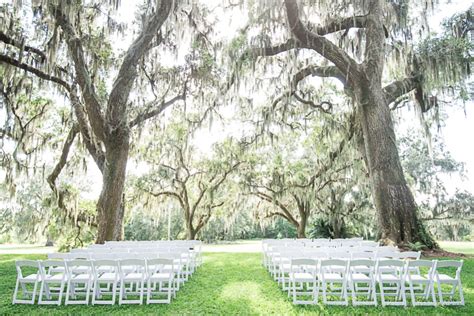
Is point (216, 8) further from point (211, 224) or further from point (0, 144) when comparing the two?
point (211, 224)

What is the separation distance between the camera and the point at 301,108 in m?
15.2

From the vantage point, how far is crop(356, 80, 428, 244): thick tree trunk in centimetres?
820

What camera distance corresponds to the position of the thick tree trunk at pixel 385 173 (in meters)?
8.20

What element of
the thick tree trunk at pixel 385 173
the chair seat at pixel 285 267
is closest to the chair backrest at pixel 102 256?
the chair seat at pixel 285 267

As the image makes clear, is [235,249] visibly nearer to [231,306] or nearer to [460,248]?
[460,248]

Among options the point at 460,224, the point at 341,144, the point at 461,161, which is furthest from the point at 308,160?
the point at 461,161

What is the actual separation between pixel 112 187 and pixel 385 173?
722cm

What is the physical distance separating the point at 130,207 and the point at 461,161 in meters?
21.5

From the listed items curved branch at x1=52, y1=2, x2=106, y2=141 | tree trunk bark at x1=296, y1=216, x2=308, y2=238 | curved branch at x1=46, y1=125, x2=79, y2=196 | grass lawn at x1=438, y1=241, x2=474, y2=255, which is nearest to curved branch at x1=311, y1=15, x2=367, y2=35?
curved branch at x1=52, y1=2, x2=106, y2=141

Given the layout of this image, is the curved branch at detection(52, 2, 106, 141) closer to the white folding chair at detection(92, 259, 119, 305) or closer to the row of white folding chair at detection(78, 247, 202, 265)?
the row of white folding chair at detection(78, 247, 202, 265)

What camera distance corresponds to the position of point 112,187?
9.56 m

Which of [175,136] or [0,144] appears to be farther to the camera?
[175,136]

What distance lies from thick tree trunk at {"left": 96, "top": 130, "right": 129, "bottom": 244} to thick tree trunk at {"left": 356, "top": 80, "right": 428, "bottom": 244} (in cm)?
672

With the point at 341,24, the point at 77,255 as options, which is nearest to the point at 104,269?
the point at 77,255
